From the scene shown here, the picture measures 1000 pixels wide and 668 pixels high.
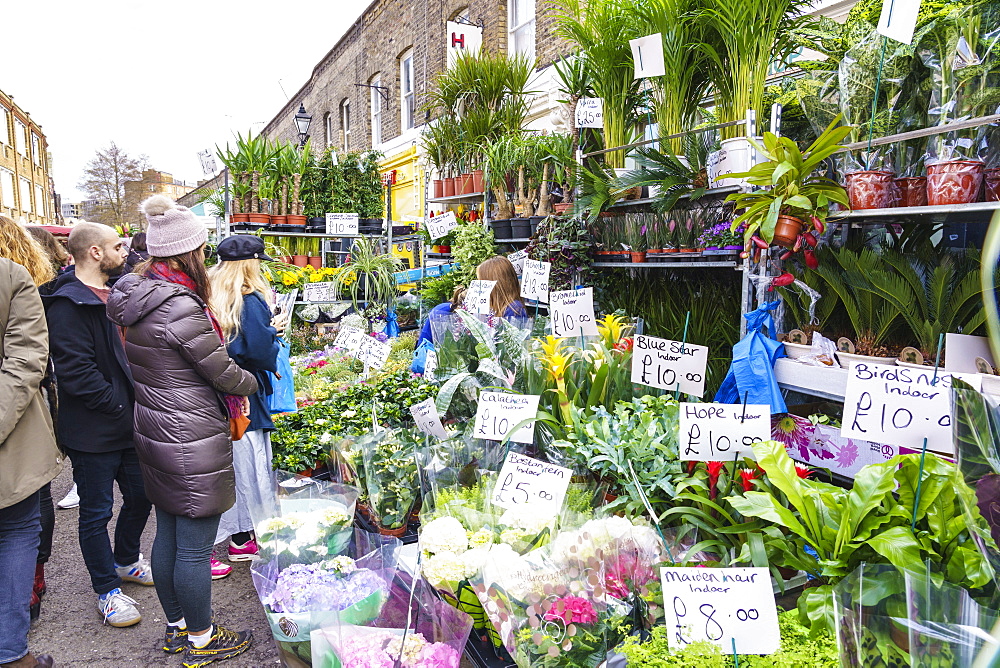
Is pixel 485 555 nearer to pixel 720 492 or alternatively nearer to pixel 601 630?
pixel 601 630

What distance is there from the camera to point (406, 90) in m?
12.0

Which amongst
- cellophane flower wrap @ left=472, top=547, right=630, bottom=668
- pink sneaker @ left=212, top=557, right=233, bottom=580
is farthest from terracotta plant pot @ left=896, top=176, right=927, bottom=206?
pink sneaker @ left=212, top=557, right=233, bottom=580

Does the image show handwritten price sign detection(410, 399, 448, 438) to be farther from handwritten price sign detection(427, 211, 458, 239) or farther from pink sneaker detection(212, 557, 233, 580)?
handwritten price sign detection(427, 211, 458, 239)

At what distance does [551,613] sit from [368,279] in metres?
4.60

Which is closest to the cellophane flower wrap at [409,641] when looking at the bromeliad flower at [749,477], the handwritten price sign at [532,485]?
the handwritten price sign at [532,485]

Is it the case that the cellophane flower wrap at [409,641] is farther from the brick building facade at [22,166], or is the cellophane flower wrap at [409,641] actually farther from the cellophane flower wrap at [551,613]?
the brick building facade at [22,166]

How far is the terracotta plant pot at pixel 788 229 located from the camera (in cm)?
Result: 233

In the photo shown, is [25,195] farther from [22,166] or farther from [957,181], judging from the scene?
[957,181]

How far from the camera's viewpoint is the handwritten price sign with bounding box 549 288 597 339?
2848 mm

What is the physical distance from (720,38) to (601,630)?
3006 mm

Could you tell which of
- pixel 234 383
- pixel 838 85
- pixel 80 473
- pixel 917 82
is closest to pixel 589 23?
pixel 838 85

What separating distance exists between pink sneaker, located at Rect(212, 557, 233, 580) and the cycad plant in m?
3.11

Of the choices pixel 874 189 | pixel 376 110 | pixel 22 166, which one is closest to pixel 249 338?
pixel 874 189

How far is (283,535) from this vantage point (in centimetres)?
208
